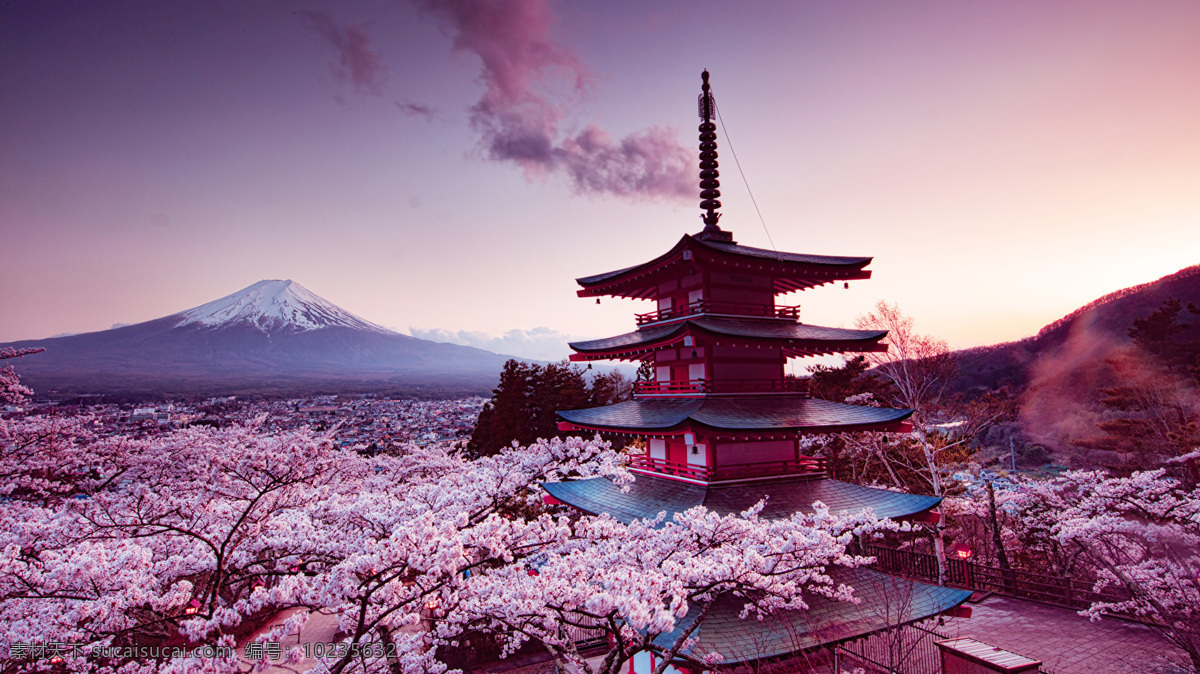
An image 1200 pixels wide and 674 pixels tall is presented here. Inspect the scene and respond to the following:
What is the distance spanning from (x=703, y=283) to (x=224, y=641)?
1119 centimetres

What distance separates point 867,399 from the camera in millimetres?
22672

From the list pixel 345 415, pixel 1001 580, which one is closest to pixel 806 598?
pixel 1001 580

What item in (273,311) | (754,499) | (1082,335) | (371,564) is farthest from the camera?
(273,311)

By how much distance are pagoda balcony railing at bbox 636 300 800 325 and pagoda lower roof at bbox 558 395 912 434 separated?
2.27 metres

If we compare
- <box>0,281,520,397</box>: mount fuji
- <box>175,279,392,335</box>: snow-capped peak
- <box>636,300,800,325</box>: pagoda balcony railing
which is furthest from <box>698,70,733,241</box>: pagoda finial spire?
<box>175,279,392,335</box>: snow-capped peak

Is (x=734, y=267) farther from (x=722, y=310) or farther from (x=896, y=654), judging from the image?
(x=896, y=654)

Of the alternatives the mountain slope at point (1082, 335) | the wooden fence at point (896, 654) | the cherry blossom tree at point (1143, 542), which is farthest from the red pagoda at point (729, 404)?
the mountain slope at point (1082, 335)

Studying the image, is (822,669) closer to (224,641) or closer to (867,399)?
(224,641)

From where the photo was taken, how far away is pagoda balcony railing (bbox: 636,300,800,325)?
12.8m

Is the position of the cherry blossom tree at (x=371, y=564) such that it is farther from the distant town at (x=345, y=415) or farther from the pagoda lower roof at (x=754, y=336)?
the distant town at (x=345, y=415)

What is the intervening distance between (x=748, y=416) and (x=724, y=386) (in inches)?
48.5

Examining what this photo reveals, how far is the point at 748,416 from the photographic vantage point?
1152cm

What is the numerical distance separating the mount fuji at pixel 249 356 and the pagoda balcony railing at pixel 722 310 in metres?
67.0

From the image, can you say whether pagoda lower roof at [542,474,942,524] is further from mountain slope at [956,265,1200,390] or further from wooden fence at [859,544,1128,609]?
mountain slope at [956,265,1200,390]
